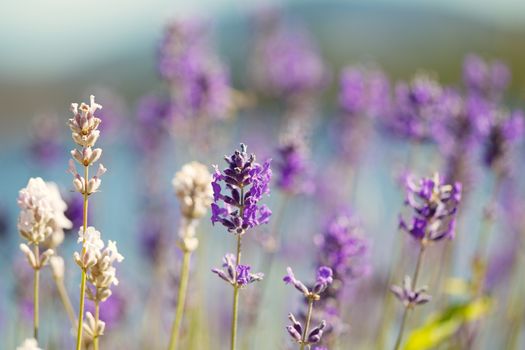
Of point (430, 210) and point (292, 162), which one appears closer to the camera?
point (430, 210)

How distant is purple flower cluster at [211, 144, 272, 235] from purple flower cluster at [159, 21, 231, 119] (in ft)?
6.76

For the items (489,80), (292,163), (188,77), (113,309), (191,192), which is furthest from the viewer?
(188,77)

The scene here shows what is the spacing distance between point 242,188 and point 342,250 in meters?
0.74

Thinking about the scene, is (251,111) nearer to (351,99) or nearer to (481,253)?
(351,99)

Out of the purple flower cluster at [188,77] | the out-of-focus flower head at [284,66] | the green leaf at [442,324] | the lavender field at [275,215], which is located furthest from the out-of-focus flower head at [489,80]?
the out-of-focus flower head at [284,66]

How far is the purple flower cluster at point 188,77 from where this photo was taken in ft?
12.1

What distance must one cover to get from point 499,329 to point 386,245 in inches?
48.8

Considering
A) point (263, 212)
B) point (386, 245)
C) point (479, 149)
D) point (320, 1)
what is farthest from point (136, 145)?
point (320, 1)

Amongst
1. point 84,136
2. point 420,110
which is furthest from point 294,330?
point 420,110

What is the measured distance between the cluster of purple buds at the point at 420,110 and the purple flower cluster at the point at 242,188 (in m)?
1.67

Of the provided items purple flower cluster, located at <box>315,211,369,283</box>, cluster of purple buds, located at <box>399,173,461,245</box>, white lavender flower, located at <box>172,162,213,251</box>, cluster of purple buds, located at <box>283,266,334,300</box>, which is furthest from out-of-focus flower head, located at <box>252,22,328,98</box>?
cluster of purple buds, located at <box>283,266,334,300</box>

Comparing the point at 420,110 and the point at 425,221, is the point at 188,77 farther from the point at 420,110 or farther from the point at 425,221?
the point at 425,221

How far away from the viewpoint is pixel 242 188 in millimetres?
1656

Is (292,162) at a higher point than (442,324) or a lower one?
higher
